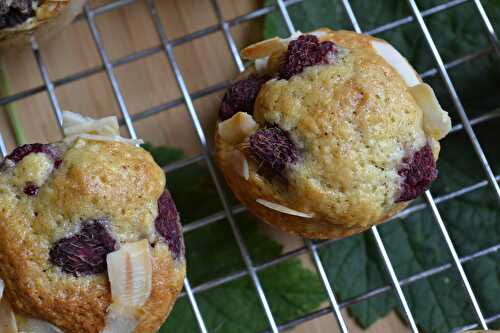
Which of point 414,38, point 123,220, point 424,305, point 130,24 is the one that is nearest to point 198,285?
point 123,220

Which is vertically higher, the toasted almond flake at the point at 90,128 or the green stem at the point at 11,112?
the green stem at the point at 11,112

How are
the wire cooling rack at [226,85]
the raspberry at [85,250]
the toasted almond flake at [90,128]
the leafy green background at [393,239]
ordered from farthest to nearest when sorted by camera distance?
the leafy green background at [393,239] < the wire cooling rack at [226,85] < the toasted almond flake at [90,128] < the raspberry at [85,250]

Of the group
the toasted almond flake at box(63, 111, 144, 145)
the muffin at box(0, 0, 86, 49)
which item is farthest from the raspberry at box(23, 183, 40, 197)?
the muffin at box(0, 0, 86, 49)

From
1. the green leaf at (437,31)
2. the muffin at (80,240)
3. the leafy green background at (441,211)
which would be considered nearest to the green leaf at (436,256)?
the leafy green background at (441,211)

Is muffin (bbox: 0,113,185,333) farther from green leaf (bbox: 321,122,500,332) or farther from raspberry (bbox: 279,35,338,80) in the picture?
green leaf (bbox: 321,122,500,332)

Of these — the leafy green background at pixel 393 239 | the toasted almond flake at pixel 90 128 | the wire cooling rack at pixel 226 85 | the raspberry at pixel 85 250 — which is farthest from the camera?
the leafy green background at pixel 393 239

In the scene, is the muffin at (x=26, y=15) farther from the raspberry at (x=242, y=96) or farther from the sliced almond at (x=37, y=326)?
the sliced almond at (x=37, y=326)

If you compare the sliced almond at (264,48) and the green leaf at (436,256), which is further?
the green leaf at (436,256)
